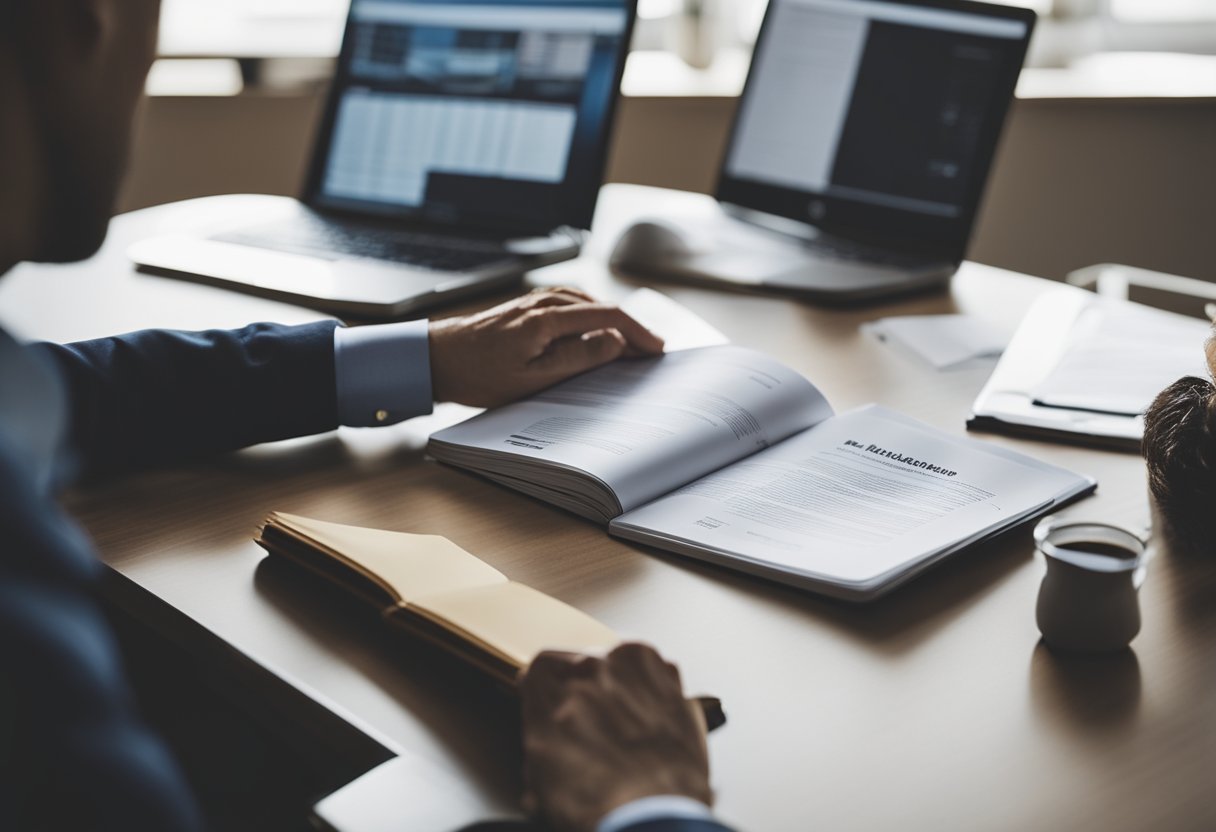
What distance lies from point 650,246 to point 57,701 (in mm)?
1208

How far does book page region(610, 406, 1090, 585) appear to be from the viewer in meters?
0.79

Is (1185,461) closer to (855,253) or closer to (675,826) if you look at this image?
(675,826)

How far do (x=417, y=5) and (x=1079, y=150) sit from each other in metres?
1.37

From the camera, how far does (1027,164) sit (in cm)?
241

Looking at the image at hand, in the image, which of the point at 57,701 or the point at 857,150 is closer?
the point at 57,701

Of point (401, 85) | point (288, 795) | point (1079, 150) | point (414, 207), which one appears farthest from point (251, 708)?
point (1079, 150)

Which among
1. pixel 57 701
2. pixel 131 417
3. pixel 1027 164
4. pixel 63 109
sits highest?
pixel 1027 164

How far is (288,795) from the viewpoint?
1.10 metres

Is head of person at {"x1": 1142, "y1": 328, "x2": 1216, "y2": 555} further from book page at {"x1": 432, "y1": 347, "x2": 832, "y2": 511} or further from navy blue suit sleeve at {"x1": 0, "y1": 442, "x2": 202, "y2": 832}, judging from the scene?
navy blue suit sleeve at {"x1": 0, "y1": 442, "x2": 202, "y2": 832}

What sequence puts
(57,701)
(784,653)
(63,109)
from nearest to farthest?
(57,701)
(63,109)
(784,653)

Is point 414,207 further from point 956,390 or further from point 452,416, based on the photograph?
point 956,390

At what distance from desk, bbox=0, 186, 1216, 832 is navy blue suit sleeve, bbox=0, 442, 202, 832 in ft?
0.68

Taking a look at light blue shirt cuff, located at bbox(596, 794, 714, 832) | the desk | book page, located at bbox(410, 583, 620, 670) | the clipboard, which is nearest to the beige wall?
the clipboard

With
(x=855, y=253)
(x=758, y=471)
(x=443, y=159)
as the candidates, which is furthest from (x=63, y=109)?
(x=855, y=253)
